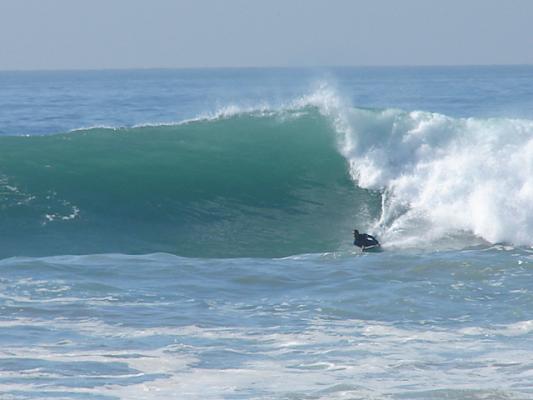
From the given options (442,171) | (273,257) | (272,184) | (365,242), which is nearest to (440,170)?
(442,171)

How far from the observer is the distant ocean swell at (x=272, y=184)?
1462 centimetres

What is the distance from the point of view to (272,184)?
17.4 m

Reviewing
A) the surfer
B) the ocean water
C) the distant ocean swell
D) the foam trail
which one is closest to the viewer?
the ocean water

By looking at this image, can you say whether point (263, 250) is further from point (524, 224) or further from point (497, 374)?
point (497, 374)

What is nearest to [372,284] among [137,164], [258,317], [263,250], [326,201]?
[258,317]

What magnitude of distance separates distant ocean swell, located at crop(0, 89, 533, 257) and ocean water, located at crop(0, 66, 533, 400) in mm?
38

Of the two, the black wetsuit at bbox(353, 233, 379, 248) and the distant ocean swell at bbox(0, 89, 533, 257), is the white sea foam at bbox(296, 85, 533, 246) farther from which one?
the black wetsuit at bbox(353, 233, 379, 248)

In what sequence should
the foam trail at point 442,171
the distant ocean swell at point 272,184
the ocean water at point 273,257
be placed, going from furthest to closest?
the distant ocean swell at point 272,184 < the foam trail at point 442,171 < the ocean water at point 273,257

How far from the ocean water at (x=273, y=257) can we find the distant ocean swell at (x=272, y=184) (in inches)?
1.5

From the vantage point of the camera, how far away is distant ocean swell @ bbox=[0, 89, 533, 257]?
14625 mm

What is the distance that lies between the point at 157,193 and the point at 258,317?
7443 millimetres

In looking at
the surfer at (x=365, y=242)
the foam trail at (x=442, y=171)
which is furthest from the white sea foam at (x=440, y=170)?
the surfer at (x=365, y=242)

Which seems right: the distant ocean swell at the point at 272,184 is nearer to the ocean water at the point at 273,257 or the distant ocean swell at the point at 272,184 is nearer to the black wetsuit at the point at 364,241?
the ocean water at the point at 273,257

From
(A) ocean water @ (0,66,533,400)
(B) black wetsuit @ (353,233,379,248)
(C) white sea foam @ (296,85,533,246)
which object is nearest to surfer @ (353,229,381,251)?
(B) black wetsuit @ (353,233,379,248)
